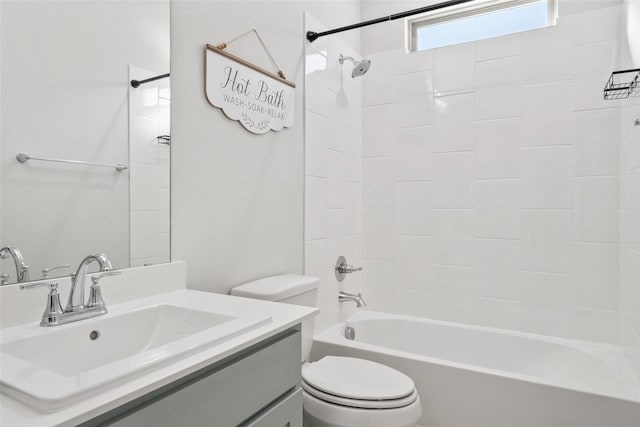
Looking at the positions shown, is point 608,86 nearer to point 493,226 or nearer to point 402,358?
point 493,226

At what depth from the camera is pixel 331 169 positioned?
2.36 meters

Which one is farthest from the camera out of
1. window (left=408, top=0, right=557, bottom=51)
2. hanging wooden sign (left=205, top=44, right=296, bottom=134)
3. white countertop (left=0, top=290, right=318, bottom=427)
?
window (left=408, top=0, right=557, bottom=51)

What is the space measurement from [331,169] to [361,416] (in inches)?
54.4

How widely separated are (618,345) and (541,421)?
80 centimetres

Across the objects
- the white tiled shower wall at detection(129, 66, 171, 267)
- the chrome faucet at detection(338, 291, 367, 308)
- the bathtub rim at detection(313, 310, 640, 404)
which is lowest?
the bathtub rim at detection(313, 310, 640, 404)

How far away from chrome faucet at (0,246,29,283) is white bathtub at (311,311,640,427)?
4.71 feet

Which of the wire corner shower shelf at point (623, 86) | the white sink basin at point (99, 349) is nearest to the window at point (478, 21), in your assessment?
the wire corner shower shelf at point (623, 86)

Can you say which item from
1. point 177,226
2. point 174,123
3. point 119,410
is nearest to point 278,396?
point 119,410

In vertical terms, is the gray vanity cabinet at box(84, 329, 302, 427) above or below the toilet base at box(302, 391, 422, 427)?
above

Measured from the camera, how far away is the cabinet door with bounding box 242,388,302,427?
0.92 metres

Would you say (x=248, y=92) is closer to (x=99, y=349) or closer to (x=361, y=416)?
(x=99, y=349)

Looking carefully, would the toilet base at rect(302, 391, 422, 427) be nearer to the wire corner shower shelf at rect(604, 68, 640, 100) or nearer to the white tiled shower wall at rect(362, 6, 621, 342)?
the white tiled shower wall at rect(362, 6, 621, 342)

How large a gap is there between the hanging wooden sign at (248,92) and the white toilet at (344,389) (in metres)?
0.69

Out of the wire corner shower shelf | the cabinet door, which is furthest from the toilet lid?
the wire corner shower shelf
